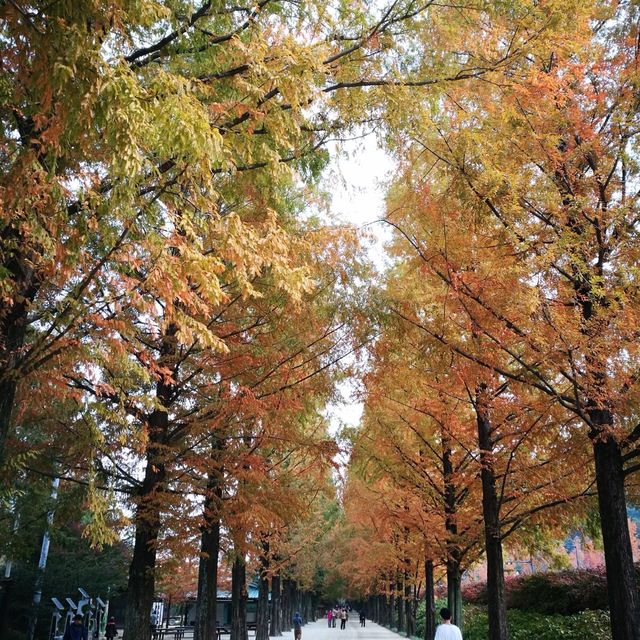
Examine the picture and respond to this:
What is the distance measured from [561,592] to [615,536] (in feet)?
35.7

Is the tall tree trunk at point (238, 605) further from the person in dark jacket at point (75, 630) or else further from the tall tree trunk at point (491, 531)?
the tall tree trunk at point (491, 531)

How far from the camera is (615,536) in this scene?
6.57 meters

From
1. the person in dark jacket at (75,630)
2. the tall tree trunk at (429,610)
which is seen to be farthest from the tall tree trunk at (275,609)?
the person in dark jacket at (75,630)

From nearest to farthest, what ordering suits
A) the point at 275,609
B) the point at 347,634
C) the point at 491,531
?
the point at 491,531 < the point at 275,609 < the point at 347,634

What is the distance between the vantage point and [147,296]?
18.4 ft

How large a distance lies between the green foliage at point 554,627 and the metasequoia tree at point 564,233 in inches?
243

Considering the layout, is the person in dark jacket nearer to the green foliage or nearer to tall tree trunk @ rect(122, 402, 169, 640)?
tall tree trunk @ rect(122, 402, 169, 640)

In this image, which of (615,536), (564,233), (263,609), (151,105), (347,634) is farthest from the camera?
(347,634)

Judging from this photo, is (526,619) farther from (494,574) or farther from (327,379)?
(327,379)

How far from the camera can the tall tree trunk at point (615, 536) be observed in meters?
6.23

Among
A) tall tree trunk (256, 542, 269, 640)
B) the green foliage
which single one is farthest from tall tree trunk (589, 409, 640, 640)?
tall tree trunk (256, 542, 269, 640)

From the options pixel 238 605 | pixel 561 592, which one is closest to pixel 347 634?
pixel 238 605

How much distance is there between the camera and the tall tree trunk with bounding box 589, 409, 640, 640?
6234 mm

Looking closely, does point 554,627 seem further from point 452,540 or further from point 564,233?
point 564,233
